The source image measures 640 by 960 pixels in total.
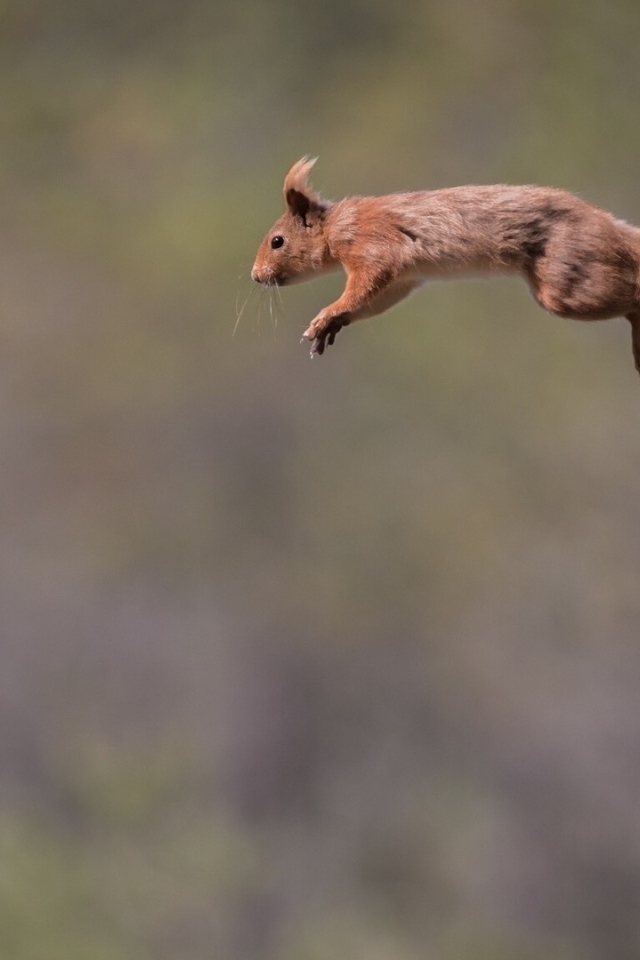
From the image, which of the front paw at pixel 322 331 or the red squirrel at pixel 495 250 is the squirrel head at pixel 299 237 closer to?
the red squirrel at pixel 495 250

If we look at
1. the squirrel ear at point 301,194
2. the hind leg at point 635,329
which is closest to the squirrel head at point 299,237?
the squirrel ear at point 301,194

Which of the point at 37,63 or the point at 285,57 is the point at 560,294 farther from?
the point at 37,63

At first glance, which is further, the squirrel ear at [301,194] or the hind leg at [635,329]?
the squirrel ear at [301,194]

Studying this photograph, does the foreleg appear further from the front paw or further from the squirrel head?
the squirrel head

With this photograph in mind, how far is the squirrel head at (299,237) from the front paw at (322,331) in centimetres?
32

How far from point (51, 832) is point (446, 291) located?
1.97 metres

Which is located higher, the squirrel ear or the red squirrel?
the squirrel ear

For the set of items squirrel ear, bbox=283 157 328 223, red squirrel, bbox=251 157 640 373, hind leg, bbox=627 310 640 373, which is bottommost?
hind leg, bbox=627 310 640 373

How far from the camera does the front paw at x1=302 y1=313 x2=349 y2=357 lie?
1.98m

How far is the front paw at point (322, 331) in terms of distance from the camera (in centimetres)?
198

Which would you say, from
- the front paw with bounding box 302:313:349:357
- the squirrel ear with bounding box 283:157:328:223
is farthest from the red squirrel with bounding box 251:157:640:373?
the squirrel ear with bounding box 283:157:328:223

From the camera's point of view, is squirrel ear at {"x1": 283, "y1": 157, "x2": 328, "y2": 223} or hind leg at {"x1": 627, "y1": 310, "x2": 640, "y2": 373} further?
squirrel ear at {"x1": 283, "y1": 157, "x2": 328, "y2": 223}

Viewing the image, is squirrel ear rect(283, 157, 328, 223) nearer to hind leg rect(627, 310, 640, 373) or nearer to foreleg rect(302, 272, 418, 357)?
foreleg rect(302, 272, 418, 357)

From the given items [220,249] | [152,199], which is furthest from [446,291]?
[152,199]
